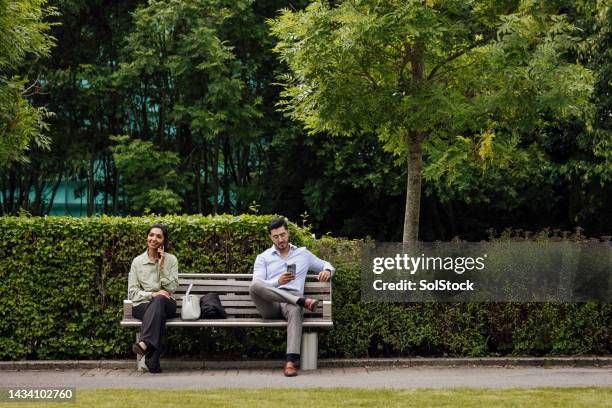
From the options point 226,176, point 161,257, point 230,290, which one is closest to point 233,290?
point 230,290

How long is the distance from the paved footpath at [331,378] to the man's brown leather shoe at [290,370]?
2.9 inches

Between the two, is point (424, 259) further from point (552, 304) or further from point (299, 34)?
point (299, 34)

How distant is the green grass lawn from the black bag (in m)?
2.09

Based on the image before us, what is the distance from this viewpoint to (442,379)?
11375 millimetres

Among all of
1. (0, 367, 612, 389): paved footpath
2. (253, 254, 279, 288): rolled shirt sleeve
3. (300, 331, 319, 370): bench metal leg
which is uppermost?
(253, 254, 279, 288): rolled shirt sleeve

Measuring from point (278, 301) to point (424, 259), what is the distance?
206 cm

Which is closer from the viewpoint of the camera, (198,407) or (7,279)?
(198,407)

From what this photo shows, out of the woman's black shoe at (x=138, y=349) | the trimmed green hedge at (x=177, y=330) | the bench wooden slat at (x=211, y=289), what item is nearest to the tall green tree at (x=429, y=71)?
the trimmed green hedge at (x=177, y=330)

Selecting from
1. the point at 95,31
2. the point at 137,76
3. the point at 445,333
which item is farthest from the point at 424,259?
the point at 95,31

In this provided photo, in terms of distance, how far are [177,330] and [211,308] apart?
2.68 feet

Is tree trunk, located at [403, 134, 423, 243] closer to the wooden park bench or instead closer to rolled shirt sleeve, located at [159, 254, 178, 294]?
the wooden park bench

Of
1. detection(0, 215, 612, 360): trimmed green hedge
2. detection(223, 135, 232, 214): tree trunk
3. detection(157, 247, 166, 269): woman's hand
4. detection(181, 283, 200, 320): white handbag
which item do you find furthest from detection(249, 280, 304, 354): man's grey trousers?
detection(223, 135, 232, 214): tree trunk

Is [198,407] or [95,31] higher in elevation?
[95,31]

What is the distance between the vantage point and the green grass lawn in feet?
30.7
